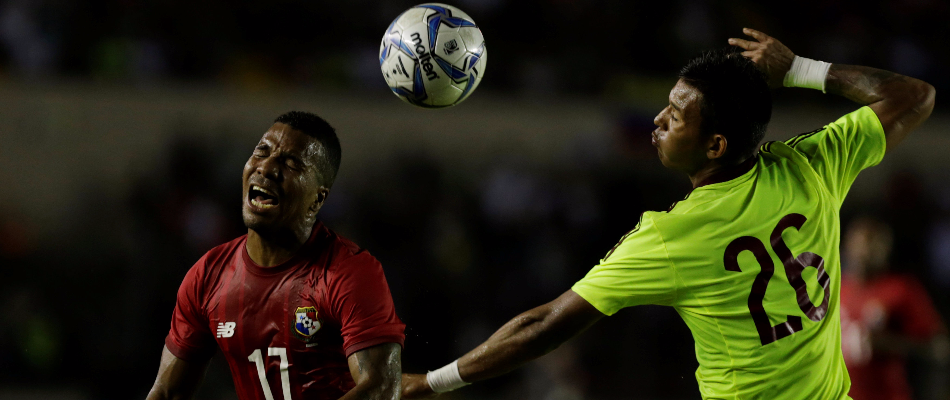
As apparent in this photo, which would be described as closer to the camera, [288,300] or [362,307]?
[362,307]

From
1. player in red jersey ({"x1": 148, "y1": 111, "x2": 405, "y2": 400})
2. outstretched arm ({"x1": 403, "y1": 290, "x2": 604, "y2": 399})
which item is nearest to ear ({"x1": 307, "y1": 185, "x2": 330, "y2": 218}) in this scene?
player in red jersey ({"x1": 148, "y1": 111, "x2": 405, "y2": 400})

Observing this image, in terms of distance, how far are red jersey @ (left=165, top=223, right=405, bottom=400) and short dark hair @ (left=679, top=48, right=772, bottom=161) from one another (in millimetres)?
1464

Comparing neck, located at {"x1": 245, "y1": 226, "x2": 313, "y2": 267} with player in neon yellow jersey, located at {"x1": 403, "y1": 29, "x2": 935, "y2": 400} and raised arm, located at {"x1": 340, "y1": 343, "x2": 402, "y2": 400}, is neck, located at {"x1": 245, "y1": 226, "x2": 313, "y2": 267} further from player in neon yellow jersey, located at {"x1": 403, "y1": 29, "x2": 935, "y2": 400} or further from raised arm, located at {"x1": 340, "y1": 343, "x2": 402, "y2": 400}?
player in neon yellow jersey, located at {"x1": 403, "y1": 29, "x2": 935, "y2": 400}

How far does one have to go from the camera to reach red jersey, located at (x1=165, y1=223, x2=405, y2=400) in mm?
3494

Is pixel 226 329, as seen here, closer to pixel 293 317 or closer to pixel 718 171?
pixel 293 317

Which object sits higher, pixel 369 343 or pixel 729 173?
pixel 729 173

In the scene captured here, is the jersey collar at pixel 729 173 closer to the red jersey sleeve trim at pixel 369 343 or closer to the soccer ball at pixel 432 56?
the red jersey sleeve trim at pixel 369 343

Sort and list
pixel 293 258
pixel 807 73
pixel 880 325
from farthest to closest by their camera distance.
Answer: pixel 880 325, pixel 807 73, pixel 293 258

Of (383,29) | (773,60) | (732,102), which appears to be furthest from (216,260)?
(383,29)

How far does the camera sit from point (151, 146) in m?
10.3

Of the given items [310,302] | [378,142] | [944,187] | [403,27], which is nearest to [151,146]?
[378,142]

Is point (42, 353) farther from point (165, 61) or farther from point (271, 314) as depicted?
point (271, 314)

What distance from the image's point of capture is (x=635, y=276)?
3.34 metres

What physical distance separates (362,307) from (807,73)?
89.4 inches
